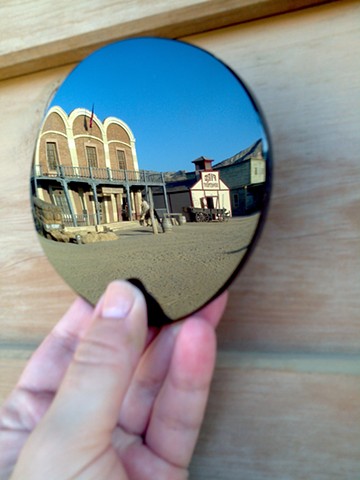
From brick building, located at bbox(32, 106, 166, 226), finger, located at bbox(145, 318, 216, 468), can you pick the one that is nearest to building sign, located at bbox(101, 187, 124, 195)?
brick building, located at bbox(32, 106, 166, 226)

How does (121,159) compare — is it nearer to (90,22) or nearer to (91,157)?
(91,157)

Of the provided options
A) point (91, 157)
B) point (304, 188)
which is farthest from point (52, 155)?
point (304, 188)

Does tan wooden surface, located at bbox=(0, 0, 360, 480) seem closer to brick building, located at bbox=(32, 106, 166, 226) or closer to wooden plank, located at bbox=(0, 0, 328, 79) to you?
wooden plank, located at bbox=(0, 0, 328, 79)

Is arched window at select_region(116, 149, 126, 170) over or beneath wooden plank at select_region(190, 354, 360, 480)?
over

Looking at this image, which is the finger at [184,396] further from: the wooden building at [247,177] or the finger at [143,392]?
the wooden building at [247,177]

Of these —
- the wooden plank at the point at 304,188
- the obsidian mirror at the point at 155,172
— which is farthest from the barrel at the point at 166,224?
the wooden plank at the point at 304,188

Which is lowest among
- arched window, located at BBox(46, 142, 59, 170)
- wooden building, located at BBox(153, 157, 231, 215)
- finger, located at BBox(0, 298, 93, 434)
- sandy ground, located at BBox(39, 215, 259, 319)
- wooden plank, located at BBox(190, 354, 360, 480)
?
wooden plank, located at BBox(190, 354, 360, 480)
